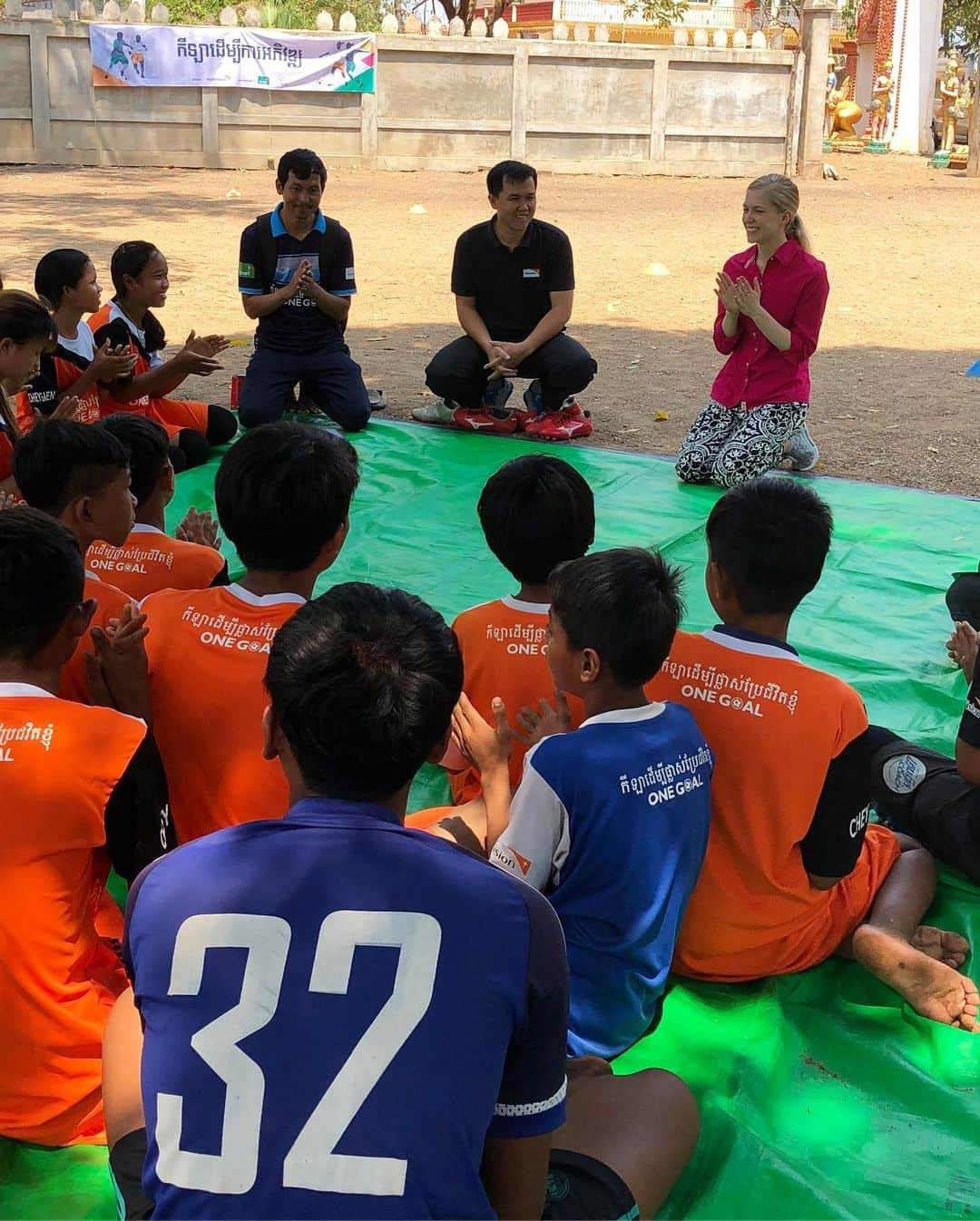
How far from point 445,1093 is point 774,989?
1.43 meters

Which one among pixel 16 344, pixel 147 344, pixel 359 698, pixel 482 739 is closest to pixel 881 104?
pixel 147 344

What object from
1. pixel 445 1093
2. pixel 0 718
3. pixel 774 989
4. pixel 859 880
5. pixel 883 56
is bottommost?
pixel 774 989

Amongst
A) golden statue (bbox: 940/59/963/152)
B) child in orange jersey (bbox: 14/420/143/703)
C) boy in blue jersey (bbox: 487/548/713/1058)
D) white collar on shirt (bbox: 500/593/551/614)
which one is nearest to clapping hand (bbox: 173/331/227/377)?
child in orange jersey (bbox: 14/420/143/703)

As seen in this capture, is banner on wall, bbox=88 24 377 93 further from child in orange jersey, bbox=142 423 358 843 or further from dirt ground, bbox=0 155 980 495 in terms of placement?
child in orange jersey, bbox=142 423 358 843

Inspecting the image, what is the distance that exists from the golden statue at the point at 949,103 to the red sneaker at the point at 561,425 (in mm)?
23872

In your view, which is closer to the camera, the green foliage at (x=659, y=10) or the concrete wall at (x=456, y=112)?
the concrete wall at (x=456, y=112)

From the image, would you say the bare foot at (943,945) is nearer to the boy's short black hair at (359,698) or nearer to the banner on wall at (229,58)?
the boy's short black hair at (359,698)

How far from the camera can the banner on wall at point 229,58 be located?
1970cm

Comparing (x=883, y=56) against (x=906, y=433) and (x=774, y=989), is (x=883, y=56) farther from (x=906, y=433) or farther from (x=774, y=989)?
(x=774, y=989)

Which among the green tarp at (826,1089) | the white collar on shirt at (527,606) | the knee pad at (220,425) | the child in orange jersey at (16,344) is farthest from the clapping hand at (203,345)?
the white collar on shirt at (527,606)

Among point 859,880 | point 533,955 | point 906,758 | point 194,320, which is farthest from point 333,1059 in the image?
point 194,320

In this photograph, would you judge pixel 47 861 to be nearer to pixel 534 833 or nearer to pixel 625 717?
pixel 534 833

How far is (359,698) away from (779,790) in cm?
116

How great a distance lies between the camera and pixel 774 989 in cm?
264
